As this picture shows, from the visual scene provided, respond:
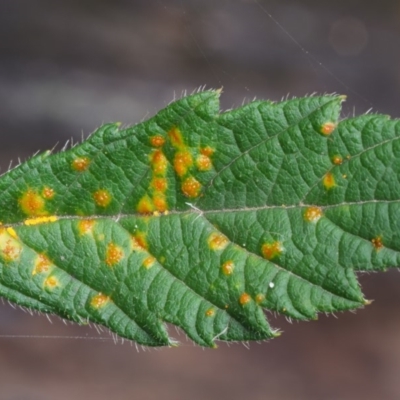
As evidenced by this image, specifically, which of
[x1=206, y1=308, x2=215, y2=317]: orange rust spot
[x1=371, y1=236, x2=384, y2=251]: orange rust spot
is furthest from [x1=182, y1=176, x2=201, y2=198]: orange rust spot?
[x1=371, y1=236, x2=384, y2=251]: orange rust spot

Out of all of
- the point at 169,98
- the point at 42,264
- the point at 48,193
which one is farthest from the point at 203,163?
the point at 169,98

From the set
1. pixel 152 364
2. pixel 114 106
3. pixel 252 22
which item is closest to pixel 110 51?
pixel 114 106

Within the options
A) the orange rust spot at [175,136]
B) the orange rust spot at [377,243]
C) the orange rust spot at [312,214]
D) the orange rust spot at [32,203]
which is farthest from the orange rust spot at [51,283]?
the orange rust spot at [377,243]

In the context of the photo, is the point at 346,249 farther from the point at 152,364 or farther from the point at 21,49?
the point at 21,49

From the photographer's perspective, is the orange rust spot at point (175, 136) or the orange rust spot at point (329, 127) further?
the orange rust spot at point (175, 136)

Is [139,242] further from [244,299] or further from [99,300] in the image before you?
[244,299]

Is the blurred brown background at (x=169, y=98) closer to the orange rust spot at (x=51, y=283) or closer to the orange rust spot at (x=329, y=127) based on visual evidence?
the orange rust spot at (x=51, y=283)
